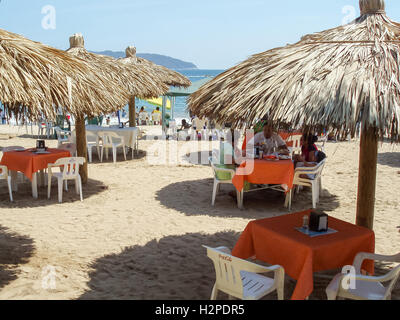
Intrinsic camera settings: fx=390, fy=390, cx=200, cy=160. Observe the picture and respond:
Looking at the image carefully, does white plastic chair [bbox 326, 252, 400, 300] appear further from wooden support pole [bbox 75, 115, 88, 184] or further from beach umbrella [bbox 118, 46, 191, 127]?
beach umbrella [bbox 118, 46, 191, 127]

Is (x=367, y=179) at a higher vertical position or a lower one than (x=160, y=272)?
higher

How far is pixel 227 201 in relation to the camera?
7.09 metres

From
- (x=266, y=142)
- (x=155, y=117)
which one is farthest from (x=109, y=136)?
(x=155, y=117)

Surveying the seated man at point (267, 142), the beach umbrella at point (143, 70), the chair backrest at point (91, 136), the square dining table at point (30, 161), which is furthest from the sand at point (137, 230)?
the beach umbrella at point (143, 70)

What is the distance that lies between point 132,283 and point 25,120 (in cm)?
215

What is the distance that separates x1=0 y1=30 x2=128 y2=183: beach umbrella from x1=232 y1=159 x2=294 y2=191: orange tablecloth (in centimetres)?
276

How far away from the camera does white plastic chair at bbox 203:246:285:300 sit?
9.57 feet

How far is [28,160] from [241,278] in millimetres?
5276

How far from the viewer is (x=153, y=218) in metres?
6.09

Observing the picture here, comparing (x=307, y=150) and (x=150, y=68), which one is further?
(x=150, y=68)

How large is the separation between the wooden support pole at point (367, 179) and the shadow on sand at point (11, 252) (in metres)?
3.70

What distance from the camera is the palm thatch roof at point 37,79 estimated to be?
3.89m

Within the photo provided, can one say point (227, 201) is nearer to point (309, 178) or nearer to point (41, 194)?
point (309, 178)
